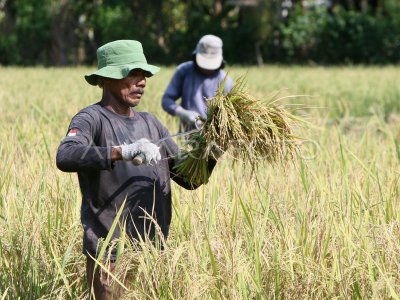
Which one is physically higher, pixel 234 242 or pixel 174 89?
pixel 174 89

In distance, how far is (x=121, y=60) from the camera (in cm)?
293

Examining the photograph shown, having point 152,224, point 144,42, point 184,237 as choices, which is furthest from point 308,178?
point 144,42

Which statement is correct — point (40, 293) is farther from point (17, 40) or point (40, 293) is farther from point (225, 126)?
point (17, 40)

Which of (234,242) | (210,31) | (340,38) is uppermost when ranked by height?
(234,242)

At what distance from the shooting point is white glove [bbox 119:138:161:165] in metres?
2.60

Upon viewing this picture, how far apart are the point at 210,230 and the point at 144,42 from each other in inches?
1159

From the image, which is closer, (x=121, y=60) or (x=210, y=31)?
(x=121, y=60)

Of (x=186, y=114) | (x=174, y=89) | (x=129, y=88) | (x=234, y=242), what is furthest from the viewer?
(x=174, y=89)

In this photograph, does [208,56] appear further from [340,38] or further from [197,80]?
[340,38]

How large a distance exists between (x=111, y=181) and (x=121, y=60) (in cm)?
41

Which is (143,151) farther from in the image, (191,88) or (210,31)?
(210,31)

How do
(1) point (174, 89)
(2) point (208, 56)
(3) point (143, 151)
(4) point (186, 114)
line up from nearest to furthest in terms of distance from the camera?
(3) point (143, 151)
(4) point (186, 114)
(2) point (208, 56)
(1) point (174, 89)

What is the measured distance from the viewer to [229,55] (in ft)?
107

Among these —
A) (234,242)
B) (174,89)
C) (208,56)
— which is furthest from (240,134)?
(174,89)
